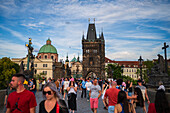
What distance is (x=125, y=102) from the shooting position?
3867 millimetres

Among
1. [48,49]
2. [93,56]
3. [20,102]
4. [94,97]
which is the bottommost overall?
[94,97]

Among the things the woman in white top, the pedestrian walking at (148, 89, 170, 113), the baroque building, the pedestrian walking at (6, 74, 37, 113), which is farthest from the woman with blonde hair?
the baroque building

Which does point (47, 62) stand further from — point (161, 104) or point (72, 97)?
point (161, 104)

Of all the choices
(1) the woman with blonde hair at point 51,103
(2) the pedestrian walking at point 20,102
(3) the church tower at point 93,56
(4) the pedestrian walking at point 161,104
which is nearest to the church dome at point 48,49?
(3) the church tower at point 93,56

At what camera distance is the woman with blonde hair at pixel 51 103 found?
2.69m

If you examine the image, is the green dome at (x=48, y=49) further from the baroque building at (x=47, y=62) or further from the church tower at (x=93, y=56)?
the church tower at (x=93, y=56)

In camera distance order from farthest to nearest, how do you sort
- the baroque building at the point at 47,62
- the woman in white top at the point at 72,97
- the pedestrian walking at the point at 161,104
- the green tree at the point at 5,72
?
the baroque building at the point at 47,62 < the green tree at the point at 5,72 < the woman in white top at the point at 72,97 < the pedestrian walking at the point at 161,104

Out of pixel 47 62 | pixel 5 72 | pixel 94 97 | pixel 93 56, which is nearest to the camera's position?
pixel 94 97

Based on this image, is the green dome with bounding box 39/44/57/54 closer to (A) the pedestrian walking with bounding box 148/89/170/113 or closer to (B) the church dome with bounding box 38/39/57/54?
(B) the church dome with bounding box 38/39/57/54

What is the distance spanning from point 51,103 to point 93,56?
251 feet

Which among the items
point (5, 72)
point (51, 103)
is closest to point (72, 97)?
point (51, 103)

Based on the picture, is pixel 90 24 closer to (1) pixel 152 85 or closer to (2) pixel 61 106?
(1) pixel 152 85

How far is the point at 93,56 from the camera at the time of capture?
→ 260 ft

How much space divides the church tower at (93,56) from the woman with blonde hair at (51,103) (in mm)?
73255
